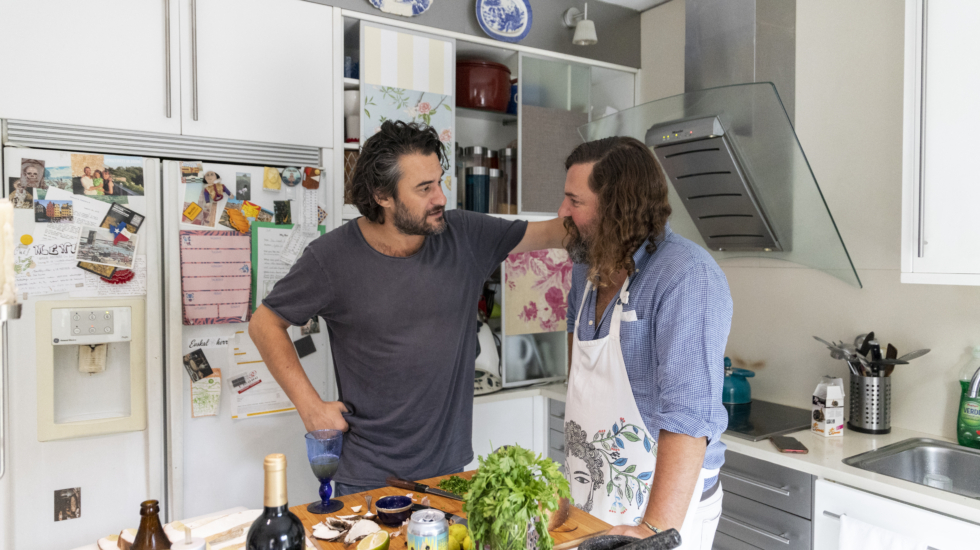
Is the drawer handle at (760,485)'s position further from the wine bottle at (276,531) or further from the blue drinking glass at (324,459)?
the wine bottle at (276,531)

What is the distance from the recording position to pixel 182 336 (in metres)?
2.07

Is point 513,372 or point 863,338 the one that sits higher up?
point 863,338

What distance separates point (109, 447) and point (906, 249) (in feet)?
7.82

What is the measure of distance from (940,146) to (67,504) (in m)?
2.64

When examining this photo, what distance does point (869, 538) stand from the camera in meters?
1.65

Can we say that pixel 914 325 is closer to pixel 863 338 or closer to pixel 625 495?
pixel 863 338

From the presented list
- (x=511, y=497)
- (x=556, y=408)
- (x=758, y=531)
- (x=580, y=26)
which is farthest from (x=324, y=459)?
(x=580, y=26)

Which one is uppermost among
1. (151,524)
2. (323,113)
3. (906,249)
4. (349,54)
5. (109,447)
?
(349,54)

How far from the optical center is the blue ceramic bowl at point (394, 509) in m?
1.16

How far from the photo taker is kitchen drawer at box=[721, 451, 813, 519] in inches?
72.6

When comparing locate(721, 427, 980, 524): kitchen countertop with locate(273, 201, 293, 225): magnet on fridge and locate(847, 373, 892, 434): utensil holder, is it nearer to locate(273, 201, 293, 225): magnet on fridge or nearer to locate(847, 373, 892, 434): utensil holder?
locate(847, 373, 892, 434): utensil holder

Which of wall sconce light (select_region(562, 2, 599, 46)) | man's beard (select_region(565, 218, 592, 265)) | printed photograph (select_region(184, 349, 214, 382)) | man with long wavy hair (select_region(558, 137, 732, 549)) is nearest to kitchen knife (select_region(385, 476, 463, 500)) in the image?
man with long wavy hair (select_region(558, 137, 732, 549))

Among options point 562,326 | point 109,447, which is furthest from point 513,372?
point 109,447

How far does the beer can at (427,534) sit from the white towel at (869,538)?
4.06ft
